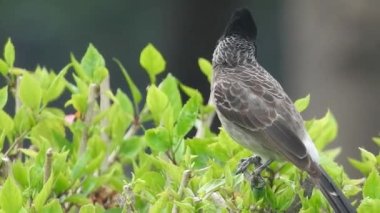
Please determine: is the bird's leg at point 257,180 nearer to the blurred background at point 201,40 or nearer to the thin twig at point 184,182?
the thin twig at point 184,182

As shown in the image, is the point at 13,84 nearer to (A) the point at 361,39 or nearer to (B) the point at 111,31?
(A) the point at 361,39

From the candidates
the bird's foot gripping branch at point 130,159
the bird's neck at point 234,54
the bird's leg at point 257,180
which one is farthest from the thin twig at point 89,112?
the bird's neck at point 234,54

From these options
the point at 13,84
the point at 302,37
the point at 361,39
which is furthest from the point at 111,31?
the point at 13,84

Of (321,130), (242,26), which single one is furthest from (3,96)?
(242,26)

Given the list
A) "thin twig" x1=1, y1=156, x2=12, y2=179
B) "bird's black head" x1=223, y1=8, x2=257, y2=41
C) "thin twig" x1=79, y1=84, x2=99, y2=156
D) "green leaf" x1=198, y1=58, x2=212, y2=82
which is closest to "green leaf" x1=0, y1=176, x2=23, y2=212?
"thin twig" x1=1, y1=156, x2=12, y2=179

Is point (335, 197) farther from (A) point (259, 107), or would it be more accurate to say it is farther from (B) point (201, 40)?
(B) point (201, 40)

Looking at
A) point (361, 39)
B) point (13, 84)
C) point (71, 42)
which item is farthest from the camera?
point (71, 42)
